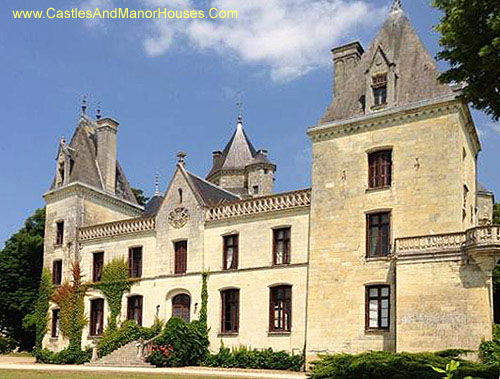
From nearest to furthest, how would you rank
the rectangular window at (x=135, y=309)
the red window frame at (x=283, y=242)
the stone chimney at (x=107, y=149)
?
the red window frame at (x=283, y=242)
the rectangular window at (x=135, y=309)
the stone chimney at (x=107, y=149)

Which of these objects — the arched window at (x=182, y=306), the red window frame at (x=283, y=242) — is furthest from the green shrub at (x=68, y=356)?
the red window frame at (x=283, y=242)

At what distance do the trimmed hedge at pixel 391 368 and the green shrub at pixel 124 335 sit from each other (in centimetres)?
1471

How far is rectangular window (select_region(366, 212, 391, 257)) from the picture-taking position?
2522cm

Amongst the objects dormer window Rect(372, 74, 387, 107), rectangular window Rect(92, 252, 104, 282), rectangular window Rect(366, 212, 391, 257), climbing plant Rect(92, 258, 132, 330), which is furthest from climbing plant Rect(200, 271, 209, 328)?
dormer window Rect(372, 74, 387, 107)

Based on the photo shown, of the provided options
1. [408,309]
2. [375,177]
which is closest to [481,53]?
[408,309]

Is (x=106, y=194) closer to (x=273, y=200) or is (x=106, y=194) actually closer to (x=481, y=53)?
(x=273, y=200)

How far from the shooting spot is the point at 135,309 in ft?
105

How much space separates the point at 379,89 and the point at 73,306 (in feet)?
57.6

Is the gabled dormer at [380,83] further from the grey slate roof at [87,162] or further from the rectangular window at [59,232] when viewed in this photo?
the rectangular window at [59,232]

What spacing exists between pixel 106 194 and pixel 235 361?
41.6 feet

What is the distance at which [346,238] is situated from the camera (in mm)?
25969

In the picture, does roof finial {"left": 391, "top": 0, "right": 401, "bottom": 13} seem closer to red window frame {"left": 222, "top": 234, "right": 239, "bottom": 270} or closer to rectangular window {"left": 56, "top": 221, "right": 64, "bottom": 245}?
red window frame {"left": 222, "top": 234, "right": 239, "bottom": 270}

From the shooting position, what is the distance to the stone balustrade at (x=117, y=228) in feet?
107

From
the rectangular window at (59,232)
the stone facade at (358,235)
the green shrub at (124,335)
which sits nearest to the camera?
the stone facade at (358,235)
